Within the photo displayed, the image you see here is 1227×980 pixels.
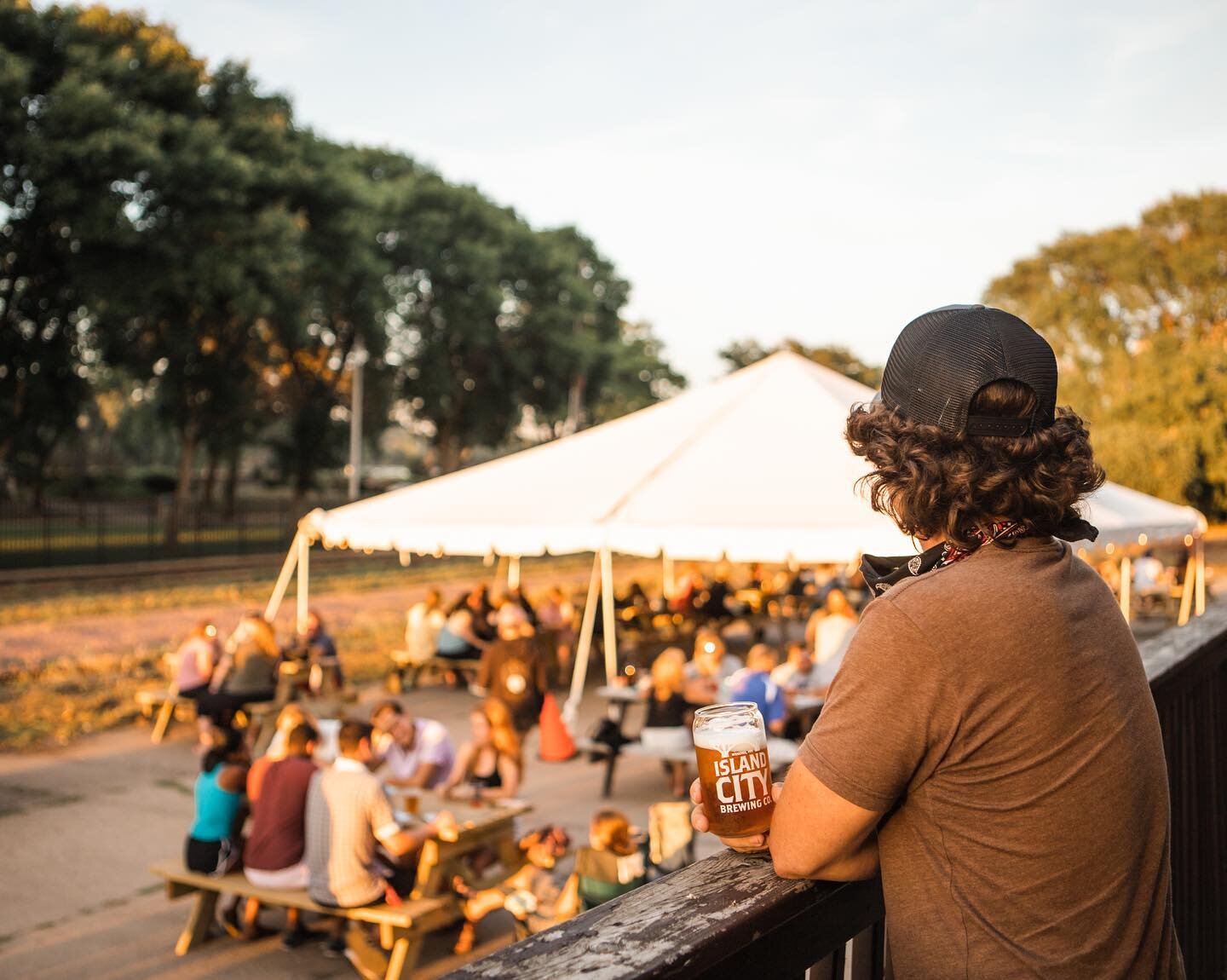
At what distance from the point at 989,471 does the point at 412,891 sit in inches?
204

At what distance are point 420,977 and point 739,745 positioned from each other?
15.8ft

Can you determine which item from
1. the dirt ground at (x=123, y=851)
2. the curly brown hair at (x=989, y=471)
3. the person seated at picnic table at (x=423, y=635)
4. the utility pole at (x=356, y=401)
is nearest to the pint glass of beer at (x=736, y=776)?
the curly brown hair at (x=989, y=471)

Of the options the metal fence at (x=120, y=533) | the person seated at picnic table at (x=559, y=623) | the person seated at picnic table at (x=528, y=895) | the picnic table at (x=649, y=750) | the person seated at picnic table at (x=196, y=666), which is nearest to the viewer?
the person seated at picnic table at (x=528, y=895)

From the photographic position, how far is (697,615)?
51.9 feet

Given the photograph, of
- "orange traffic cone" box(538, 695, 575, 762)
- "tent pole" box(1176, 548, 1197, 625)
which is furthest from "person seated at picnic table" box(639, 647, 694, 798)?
"tent pole" box(1176, 548, 1197, 625)

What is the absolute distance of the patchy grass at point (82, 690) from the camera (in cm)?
1088

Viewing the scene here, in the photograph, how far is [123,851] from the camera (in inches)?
297

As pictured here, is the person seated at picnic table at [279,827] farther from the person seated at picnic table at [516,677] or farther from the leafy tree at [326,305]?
the leafy tree at [326,305]

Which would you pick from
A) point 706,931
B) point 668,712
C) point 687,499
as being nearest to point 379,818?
point 668,712

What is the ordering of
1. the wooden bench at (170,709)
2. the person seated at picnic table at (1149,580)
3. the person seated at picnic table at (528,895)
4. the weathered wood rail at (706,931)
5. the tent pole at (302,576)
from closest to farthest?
the weathered wood rail at (706,931), the person seated at picnic table at (528,895), the wooden bench at (170,709), the tent pole at (302,576), the person seated at picnic table at (1149,580)

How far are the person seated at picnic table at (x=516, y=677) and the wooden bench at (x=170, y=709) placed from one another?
198cm

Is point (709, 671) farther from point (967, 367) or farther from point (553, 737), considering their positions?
point (967, 367)

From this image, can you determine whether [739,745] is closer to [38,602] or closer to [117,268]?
[38,602]

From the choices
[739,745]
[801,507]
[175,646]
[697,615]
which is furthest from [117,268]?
[739,745]
